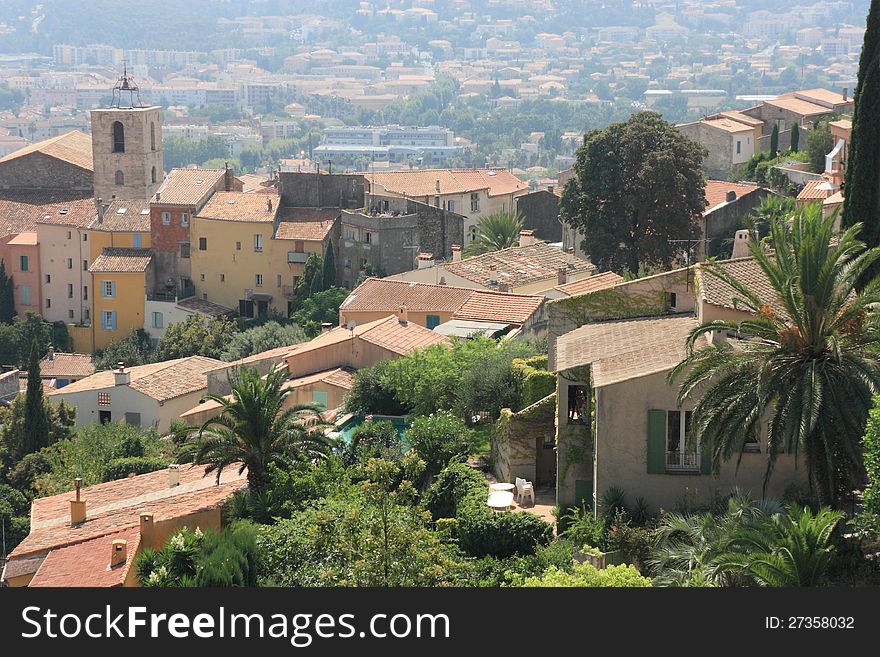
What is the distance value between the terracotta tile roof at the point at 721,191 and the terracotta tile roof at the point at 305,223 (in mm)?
14271

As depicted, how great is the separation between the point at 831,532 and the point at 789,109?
61.5 m

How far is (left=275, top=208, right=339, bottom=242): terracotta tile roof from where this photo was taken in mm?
62438

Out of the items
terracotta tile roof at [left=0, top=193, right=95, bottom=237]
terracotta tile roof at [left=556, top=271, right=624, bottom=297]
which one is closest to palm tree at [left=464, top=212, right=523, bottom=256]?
terracotta tile roof at [left=0, top=193, right=95, bottom=237]

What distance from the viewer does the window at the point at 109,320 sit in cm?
6694

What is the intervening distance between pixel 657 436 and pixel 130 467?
16.3m

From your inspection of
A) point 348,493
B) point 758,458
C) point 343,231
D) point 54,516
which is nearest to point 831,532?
point 758,458

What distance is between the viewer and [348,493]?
22406 millimetres

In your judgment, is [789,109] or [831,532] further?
[789,109]

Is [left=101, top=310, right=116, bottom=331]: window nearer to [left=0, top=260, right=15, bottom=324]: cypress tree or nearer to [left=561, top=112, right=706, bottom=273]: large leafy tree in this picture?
[left=0, top=260, right=15, bottom=324]: cypress tree

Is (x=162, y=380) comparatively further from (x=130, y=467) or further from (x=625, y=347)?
(x=625, y=347)

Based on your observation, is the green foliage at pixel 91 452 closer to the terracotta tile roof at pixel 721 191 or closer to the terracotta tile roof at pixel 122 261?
the terracotta tile roof at pixel 721 191

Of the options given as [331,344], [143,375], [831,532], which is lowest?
[143,375]

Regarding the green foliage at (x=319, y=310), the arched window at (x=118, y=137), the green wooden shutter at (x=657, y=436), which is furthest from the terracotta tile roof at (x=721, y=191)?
the green wooden shutter at (x=657, y=436)

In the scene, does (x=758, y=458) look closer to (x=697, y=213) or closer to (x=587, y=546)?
(x=587, y=546)
